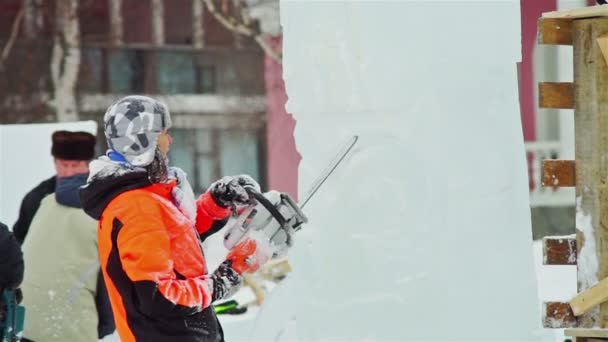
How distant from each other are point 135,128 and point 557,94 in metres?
1.77

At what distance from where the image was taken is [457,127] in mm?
5414

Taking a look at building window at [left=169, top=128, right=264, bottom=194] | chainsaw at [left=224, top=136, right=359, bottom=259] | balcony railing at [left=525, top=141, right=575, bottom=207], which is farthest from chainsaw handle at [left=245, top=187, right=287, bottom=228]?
building window at [left=169, top=128, right=264, bottom=194]

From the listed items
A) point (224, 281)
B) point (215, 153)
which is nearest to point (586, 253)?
point (224, 281)

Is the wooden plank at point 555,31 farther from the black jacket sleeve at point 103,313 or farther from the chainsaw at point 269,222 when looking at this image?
the black jacket sleeve at point 103,313

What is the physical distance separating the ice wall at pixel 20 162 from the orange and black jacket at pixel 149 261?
335 cm

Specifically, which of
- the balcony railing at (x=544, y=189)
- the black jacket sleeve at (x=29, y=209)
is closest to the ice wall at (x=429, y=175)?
the black jacket sleeve at (x=29, y=209)

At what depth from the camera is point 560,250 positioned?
450 cm

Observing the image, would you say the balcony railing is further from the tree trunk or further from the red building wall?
the tree trunk

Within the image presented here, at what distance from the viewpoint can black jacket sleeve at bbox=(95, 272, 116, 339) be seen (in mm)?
5367

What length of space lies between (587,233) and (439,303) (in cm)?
119

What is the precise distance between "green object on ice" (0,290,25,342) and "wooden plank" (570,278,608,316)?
2.13m

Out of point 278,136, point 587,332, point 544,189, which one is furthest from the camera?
point 278,136

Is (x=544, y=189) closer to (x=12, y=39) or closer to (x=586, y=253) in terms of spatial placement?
(x=12, y=39)

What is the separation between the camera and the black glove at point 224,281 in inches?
136
